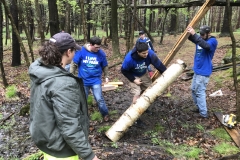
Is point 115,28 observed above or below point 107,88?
above

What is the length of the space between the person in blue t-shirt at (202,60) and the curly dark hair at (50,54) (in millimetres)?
4142

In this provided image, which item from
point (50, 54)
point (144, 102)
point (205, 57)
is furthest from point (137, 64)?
point (50, 54)

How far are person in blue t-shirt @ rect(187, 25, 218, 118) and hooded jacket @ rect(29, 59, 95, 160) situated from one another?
→ 4.17 m

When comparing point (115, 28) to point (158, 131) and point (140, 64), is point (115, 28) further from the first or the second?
point (158, 131)

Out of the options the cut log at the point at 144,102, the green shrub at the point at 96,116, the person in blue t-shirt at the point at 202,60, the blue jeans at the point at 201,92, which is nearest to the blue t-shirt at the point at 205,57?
the person in blue t-shirt at the point at 202,60

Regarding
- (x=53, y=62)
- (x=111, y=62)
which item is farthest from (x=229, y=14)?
(x=111, y=62)

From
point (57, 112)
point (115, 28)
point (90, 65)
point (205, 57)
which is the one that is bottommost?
point (90, 65)

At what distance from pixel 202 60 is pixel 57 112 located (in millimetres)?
4778

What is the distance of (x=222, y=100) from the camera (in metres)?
7.25

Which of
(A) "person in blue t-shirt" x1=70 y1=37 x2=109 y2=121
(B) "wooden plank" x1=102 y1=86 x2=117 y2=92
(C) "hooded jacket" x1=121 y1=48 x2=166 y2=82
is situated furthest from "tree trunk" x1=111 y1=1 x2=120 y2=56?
(C) "hooded jacket" x1=121 y1=48 x2=166 y2=82

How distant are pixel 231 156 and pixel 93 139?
9.09ft

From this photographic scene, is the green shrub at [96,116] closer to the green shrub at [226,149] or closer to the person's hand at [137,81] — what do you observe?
the person's hand at [137,81]

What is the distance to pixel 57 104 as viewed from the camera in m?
2.09

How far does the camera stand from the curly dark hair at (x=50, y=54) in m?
2.19
